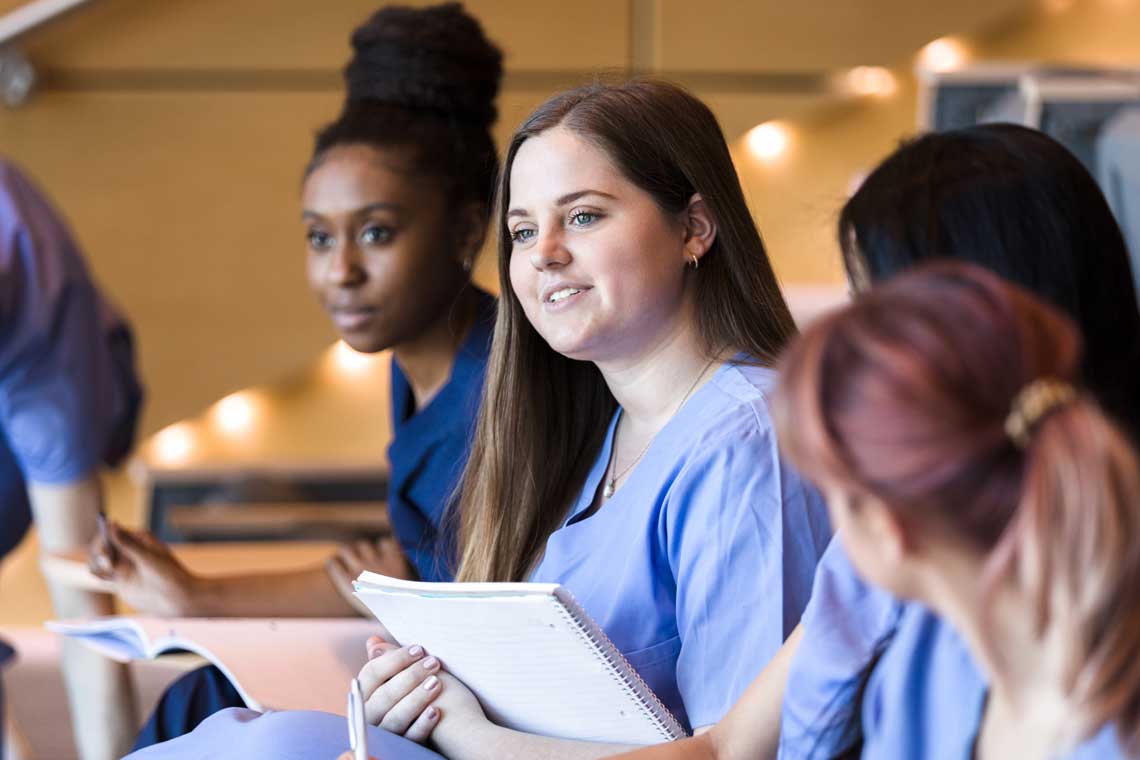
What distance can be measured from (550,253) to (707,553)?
301mm

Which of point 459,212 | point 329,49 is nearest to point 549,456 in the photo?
point 459,212

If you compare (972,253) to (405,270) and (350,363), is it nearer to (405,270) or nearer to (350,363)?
(405,270)

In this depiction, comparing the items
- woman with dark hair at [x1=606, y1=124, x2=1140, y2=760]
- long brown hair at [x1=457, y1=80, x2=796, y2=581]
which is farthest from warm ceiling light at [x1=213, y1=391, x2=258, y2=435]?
woman with dark hair at [x1=606, y1=124, x2=1140, y2=760]

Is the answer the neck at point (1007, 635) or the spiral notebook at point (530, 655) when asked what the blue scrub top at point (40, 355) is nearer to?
the spiral notebook at point (530, 655)

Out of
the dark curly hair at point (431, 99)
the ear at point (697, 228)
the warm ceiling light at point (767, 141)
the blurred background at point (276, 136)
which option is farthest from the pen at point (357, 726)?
the warm ceiling light at point (767, 141)

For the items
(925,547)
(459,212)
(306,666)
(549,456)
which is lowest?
(306,666)

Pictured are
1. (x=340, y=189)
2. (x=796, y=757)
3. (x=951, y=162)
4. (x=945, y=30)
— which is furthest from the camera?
(x=945, y=30)

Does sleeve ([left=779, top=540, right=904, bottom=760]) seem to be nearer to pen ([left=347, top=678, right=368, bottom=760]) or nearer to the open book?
pen ([left=347, top=678, right=368, bottom=760])

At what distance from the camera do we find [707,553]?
1103mm

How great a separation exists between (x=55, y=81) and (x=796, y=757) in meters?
2.81

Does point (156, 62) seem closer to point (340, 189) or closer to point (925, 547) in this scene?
point (340, 189)

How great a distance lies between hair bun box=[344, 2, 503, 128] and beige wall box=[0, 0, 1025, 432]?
134 centimetres

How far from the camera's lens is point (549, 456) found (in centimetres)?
140

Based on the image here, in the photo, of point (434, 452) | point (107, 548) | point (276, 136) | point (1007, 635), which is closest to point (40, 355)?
point (107, 548)
